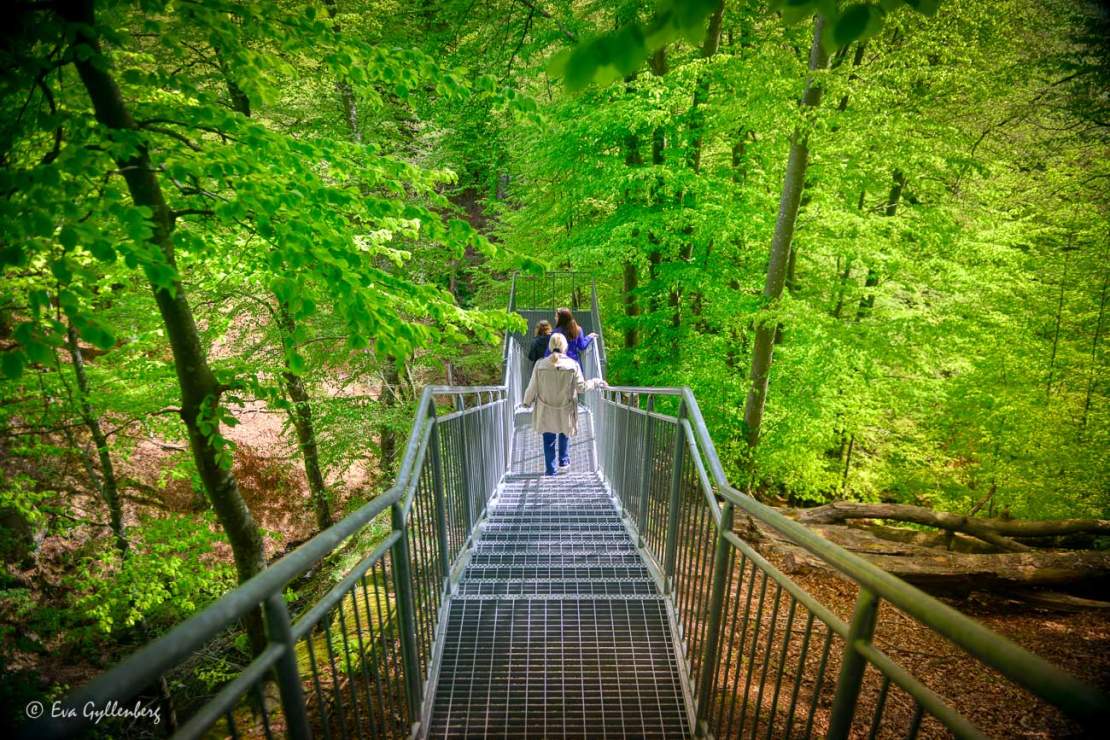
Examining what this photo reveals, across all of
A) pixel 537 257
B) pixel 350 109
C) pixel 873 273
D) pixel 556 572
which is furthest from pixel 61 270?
pixel 873 273

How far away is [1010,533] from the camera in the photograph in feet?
22.0

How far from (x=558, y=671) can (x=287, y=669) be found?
2.11 metres

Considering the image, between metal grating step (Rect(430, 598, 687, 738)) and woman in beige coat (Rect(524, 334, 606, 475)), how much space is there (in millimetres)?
2957

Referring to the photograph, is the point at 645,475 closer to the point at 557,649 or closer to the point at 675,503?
the point at 675,503

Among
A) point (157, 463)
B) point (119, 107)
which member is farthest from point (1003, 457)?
point (157, 463)

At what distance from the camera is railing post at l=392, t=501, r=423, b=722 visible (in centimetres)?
229

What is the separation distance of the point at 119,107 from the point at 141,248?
1.78 metres

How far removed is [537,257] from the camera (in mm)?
9461

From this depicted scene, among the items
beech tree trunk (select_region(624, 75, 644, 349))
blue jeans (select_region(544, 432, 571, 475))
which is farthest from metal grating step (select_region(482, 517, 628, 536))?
beech tree trunk (select_region(624, 75, 644, 349))

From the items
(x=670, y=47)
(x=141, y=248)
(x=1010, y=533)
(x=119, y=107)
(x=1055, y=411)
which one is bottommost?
(x=1010, y=533)

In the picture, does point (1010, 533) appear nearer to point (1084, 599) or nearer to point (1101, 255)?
point (1084, 599)

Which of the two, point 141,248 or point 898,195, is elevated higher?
point 898,195

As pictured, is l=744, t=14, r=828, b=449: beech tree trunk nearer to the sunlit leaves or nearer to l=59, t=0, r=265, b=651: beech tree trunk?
the sunlit leaves

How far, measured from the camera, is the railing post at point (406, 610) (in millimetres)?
2285
